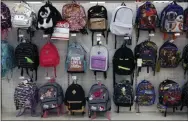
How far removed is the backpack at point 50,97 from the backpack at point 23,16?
92cm

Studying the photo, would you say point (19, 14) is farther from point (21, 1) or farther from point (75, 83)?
point (75, 83)

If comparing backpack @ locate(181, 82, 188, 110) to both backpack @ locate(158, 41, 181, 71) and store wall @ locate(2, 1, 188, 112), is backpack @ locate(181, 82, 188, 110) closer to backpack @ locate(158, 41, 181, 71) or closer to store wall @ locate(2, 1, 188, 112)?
store wall @ locate(2, 1, 188, 112)

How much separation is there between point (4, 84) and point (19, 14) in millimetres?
1182

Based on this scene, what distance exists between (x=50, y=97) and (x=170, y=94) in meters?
1.74

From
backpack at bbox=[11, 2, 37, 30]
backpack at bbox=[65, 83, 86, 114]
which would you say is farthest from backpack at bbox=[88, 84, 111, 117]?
backpack at bbox=[11, 2, 37, 30]

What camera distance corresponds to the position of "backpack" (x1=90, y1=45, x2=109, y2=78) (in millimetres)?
3754

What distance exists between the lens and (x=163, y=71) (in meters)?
4.05

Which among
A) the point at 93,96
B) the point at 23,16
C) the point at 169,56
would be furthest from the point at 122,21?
the point at 23,16

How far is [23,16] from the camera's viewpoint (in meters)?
3.60

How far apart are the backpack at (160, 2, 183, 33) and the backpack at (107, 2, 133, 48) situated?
500 mm

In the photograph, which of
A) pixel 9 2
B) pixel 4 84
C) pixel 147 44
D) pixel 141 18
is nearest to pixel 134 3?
pixel 141 18

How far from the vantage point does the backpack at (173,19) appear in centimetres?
369

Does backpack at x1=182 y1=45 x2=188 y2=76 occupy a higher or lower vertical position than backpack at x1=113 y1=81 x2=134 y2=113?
higher

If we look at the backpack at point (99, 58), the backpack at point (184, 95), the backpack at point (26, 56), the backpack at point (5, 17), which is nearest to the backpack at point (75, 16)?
the backpack at point (99, 58)
